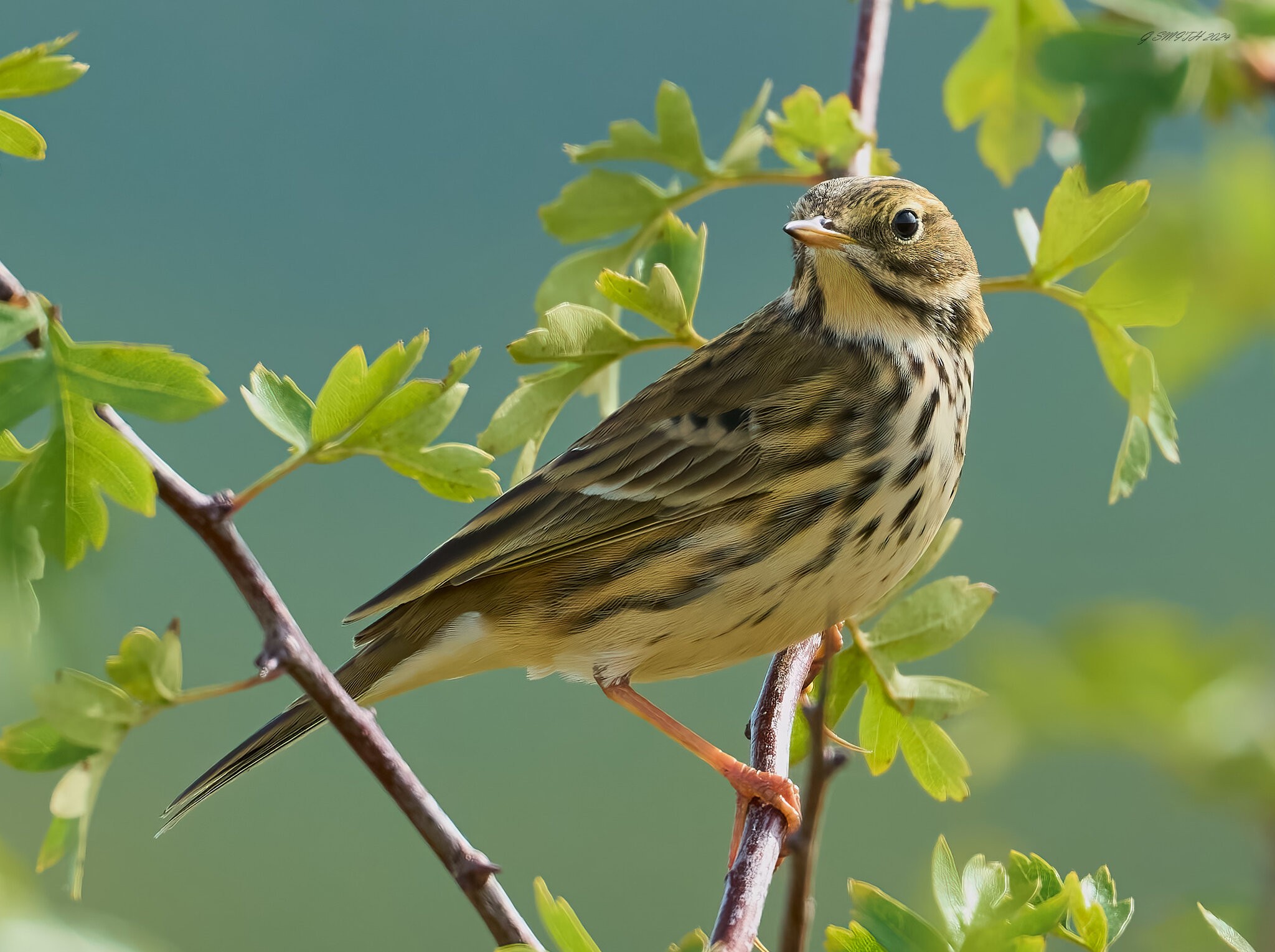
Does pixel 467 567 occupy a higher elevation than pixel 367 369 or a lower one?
lower

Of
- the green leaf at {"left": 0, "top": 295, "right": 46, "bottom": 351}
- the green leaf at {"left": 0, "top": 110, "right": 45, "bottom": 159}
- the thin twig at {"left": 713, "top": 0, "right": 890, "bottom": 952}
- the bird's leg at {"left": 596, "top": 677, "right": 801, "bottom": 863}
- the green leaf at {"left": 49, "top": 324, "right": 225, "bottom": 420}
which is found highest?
the green leaf at {"left": 0, "top": 110, "right": 45, "bottom": 159}

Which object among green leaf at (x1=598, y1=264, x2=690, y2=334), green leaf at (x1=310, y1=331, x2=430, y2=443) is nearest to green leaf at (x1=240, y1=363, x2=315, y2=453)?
green leaf at (x1=310, y1=331, x2=430, y2=443)

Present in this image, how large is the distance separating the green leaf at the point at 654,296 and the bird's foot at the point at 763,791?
1.99 feet

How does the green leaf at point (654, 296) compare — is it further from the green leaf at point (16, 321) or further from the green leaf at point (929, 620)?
the green leaf at point (16, 321)

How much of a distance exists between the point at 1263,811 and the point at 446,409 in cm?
87

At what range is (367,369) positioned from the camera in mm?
1101

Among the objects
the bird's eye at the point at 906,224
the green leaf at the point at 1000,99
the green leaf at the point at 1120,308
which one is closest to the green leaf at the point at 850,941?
the green leaf at the point at 1120,308

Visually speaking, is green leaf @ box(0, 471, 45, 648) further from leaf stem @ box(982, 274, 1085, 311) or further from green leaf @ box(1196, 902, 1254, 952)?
leaf stem @ box(982, 274, 1085, 311)

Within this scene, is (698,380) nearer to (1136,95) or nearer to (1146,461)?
(1146,461)

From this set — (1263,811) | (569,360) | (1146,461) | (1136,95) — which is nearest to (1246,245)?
(1263,811)

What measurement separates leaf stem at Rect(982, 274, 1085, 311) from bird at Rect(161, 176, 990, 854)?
27 cm

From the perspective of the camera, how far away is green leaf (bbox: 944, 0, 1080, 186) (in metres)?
1.62

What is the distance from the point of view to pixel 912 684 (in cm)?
143

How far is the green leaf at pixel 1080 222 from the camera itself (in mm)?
1373
